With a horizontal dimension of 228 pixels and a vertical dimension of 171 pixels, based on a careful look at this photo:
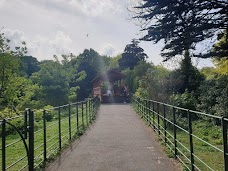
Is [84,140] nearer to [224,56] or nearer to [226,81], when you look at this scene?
[226,81]

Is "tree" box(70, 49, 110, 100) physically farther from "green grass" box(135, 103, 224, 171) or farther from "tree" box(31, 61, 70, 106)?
"green grass" box(135, 103, 224, 171)

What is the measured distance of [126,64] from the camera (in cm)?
7738

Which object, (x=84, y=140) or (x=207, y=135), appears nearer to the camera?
(x=84, y=140)

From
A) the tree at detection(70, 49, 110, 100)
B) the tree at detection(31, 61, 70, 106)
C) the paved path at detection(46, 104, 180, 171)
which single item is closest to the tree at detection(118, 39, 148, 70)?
the tree at detection(70, 49, 110, 100)

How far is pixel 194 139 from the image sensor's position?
11.1 metres

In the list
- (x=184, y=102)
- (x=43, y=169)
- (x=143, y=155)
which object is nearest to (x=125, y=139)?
(x=143, y=155)

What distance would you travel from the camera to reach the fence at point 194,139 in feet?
16.6

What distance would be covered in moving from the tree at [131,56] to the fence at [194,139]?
201 ft

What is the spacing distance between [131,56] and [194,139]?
224 ft

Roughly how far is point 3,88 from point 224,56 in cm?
1534

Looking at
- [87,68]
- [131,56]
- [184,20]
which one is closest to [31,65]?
[87,68]

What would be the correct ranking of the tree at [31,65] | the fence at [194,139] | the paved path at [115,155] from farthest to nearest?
the tree at [31,65] → the paved path at [115,155] → the fence at [194,139]

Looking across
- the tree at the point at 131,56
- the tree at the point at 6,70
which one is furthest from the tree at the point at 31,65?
the tree at the point at 6,70

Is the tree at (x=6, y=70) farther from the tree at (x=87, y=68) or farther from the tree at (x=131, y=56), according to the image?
the tree at (x=131, y=56)
